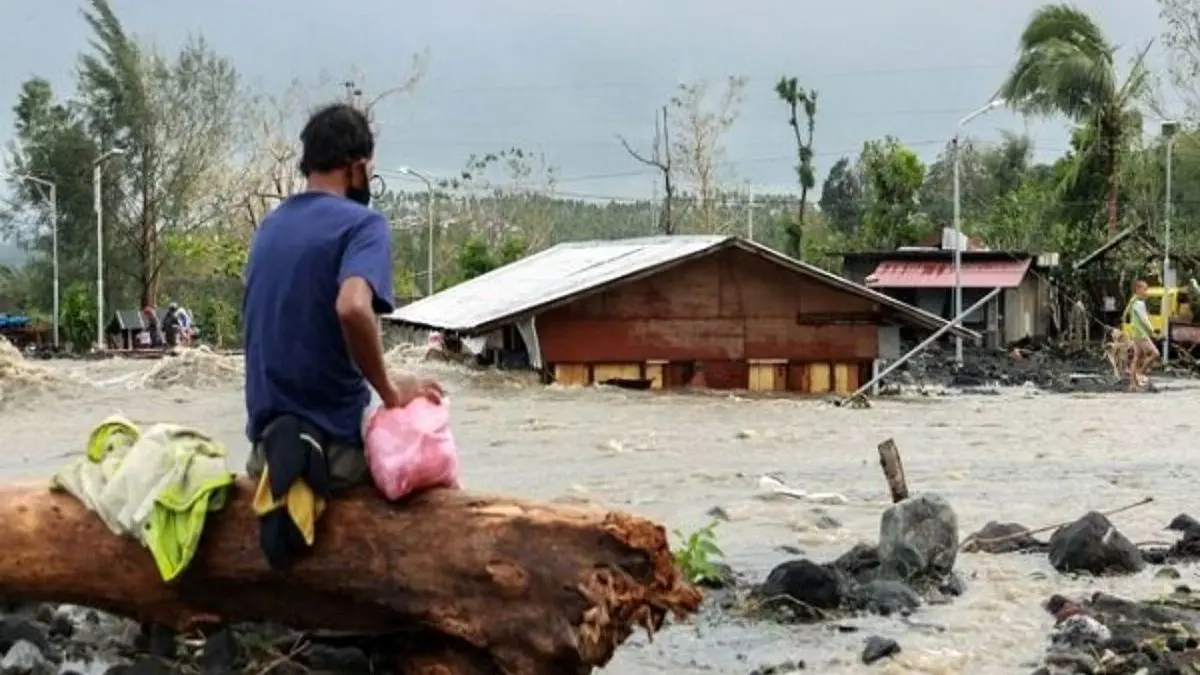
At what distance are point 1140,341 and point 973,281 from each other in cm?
1718

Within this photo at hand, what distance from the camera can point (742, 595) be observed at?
9.11 meters

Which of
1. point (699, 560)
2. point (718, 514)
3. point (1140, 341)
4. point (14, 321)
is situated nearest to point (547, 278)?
point (1140, 341)

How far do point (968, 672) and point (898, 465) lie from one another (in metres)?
3.67

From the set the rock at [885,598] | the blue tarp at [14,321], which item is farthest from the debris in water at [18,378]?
the blue tarp at [14,321]

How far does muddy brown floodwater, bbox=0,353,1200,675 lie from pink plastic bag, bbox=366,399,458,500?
198 centimetres

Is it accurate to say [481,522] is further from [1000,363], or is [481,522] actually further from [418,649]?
[1000,363]

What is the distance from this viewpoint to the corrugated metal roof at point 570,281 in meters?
25.9

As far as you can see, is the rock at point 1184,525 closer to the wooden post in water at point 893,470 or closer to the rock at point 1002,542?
the rock at point 1002,542

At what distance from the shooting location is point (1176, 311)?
43.9 metres

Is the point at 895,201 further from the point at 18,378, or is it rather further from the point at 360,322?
the point at 360,322

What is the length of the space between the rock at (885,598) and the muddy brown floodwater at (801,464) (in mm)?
142

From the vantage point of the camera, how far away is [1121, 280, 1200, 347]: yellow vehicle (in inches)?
1655

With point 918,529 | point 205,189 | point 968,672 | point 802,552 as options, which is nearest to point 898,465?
point 802,552

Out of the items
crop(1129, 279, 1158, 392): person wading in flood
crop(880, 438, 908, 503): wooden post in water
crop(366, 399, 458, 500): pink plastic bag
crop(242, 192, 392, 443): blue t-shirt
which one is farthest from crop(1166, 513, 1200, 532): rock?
crop(1129, 279, 1158, 392): person wading in flood
